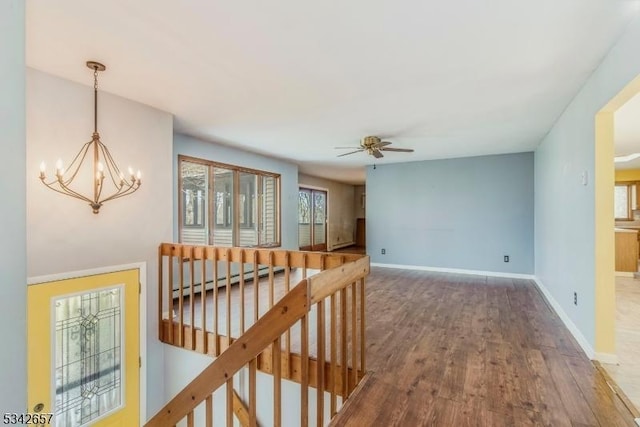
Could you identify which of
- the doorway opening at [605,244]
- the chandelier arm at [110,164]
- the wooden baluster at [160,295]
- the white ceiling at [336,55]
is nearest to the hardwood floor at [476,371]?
the doorway opening at [605,244]

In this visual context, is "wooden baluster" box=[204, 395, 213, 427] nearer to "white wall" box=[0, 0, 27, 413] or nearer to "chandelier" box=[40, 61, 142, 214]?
"white wall" box=[0, 0, 27, 413]

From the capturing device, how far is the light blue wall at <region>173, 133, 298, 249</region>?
441 cm

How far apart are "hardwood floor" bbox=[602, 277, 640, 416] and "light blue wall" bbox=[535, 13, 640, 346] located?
27 centimetres

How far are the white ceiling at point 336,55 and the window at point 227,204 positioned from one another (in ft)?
3.68

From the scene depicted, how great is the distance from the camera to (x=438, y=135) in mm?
4465

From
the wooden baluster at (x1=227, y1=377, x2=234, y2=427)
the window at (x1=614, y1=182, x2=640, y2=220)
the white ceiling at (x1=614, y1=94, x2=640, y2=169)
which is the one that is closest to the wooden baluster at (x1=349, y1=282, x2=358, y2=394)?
the wooden baluster at (x1=227, y1=377, x2=234, y2=427)

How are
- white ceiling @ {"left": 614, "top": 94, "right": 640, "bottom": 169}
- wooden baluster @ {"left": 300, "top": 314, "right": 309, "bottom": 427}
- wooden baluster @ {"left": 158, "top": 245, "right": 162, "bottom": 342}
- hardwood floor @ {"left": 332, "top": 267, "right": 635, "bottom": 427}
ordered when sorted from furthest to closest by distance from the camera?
wooden baluster @ {"left": 158, "top": 245, "right": 162, "bottom": 342}
white ceiling @ {"left": 614, "top": 94, "right": 640, "bottom": 169}
hardwood floor @ {"left": 332, "top": 267, "right": 635, "bottom": 427}
wooden baluster @ {"left": 300, "top": 314, "right": 309, "bottom": 427}

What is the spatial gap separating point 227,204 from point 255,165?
0.98 m

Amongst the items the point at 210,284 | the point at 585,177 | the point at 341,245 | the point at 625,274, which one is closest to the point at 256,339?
the point at 585,177

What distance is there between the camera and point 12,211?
0.62 m

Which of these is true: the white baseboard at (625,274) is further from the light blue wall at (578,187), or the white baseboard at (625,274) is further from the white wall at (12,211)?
the white wall at (12,211)

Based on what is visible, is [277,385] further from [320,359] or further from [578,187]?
[578,187]

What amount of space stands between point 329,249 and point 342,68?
7.55 m

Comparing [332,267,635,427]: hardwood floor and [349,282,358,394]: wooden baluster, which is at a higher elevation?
[349,282,358,394]: wooden baluster
